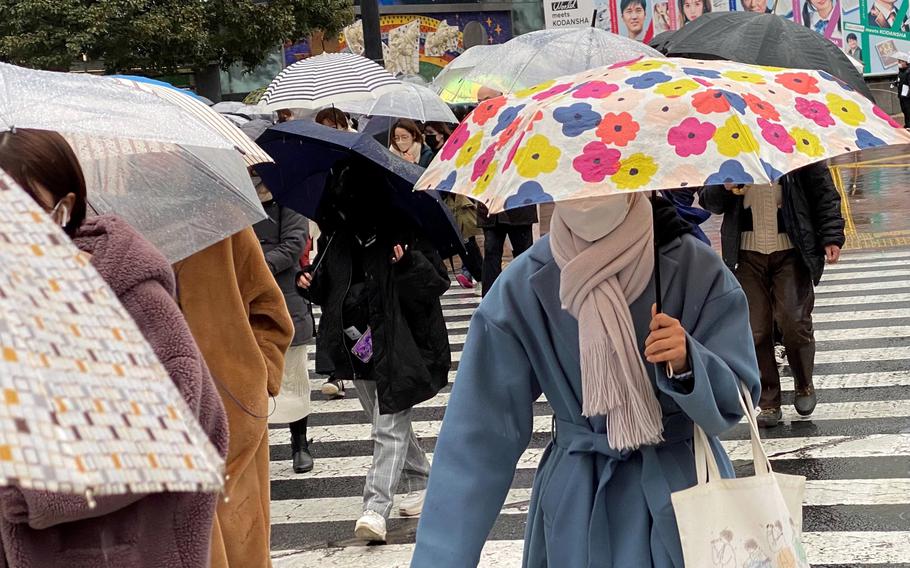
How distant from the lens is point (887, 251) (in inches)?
568

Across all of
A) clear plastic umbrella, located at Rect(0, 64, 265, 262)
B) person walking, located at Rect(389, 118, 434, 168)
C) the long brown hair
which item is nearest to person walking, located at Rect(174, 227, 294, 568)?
clear plastic umbrella, located at Rect(0, 64, 265, 262)

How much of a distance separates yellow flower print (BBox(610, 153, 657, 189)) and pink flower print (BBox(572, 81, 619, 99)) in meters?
0.22

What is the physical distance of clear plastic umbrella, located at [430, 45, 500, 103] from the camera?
13609 millimetres

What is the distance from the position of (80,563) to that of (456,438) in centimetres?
97

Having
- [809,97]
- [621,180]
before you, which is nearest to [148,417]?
[621,180]

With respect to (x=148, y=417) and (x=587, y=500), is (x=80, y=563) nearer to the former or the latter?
(x=587, y=500)

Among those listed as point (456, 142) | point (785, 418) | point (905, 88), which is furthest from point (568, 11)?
point (456, 142)

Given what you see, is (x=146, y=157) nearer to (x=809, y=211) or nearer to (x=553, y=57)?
(x=809, y=211)

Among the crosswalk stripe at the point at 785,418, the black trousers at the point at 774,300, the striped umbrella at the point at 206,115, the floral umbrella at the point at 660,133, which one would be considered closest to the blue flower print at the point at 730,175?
the floral umbrella at the point at 660,133

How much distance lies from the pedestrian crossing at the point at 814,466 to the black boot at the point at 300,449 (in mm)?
69

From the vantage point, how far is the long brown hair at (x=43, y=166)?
2.45 m

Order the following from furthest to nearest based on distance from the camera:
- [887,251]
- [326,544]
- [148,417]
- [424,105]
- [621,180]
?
[887,251], [424,105], [326,544], [621,180], [148,417]

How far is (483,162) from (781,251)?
14.5ft

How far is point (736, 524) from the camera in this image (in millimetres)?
2820
